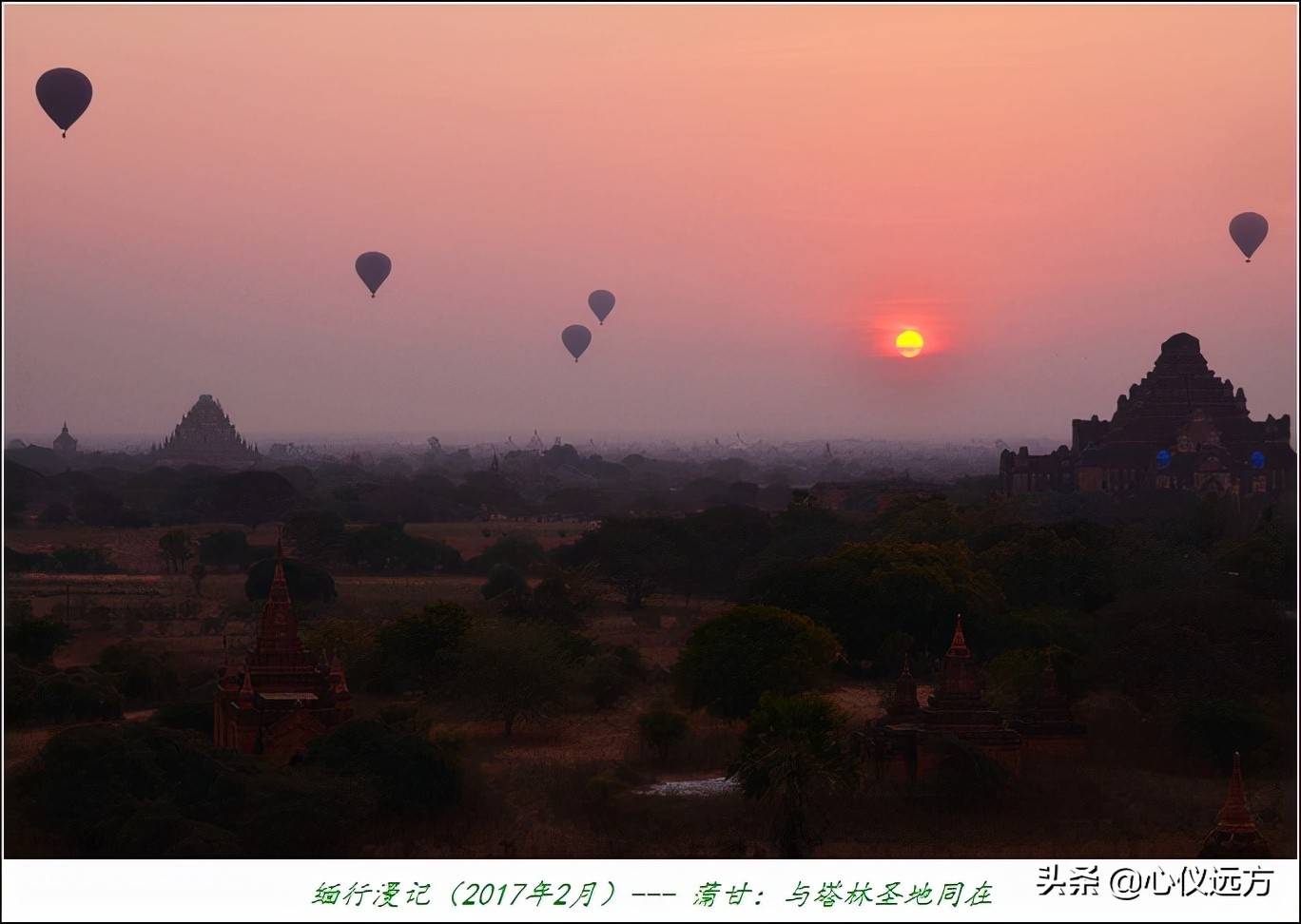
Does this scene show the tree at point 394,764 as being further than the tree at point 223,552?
No

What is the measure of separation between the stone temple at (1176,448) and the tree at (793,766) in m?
61.7

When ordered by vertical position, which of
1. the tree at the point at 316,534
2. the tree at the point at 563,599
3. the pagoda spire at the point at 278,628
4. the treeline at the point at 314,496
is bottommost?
the tree at the point at 563,599

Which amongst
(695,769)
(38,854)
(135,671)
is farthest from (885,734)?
(135,671)

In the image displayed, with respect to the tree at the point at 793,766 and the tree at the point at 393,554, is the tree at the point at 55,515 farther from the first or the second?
the tree at the point at 793,766

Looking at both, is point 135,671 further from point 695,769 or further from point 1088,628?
point 1088,628

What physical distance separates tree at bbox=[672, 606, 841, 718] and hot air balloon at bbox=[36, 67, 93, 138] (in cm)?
2409

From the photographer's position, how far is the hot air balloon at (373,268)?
72750 millimetres

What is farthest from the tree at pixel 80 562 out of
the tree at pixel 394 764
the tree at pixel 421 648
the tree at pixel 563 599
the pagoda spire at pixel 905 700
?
the pagoda spire at pixel 905 700

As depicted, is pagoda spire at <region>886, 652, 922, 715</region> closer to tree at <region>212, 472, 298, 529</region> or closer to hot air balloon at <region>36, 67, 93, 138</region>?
hot air balloon at <region>36, 67, 93, 138</region>

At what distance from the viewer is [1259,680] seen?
32000 mm

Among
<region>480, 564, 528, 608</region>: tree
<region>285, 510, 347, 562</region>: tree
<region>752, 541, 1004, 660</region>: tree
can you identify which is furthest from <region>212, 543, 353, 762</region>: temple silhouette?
<region>285, 510, 347, 562</region>: tree

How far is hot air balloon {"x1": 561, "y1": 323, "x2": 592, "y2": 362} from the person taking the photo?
297 ft

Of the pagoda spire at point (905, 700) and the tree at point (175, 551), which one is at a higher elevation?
the tree at point (175, 551)

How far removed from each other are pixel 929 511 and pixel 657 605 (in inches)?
459
